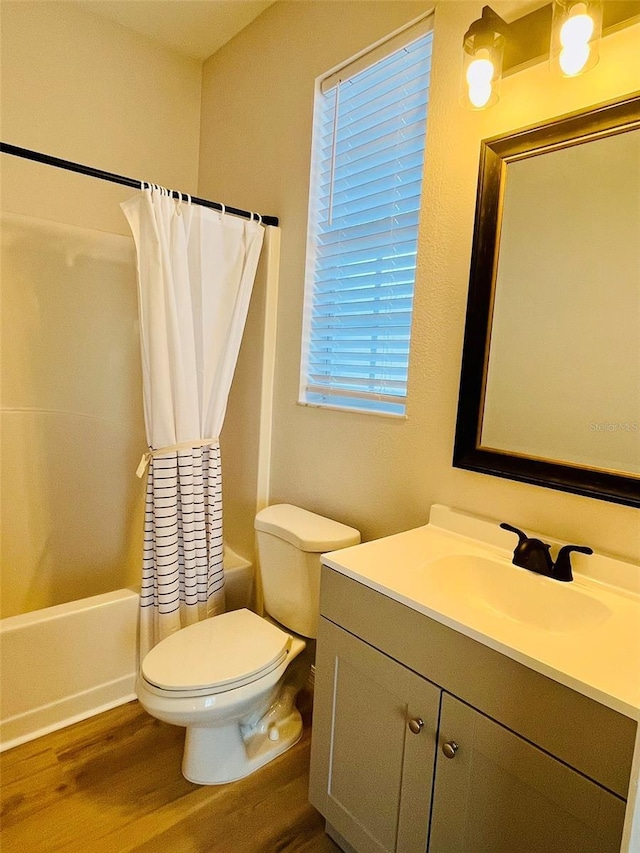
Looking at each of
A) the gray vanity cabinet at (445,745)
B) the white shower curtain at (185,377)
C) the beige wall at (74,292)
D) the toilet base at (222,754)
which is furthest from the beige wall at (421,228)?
the toilet base at (222,754)

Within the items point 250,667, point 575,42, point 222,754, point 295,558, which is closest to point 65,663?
point 222,754

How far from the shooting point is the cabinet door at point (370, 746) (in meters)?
1.14

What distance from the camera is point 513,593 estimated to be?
1.33 m

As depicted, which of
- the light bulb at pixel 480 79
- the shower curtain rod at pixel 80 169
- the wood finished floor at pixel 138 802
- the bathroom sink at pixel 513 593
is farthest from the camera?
the shower curtain rod at pixel 80 169

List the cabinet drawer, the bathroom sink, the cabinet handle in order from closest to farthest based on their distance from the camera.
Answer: the cabinet drawer, the cabinet handle, the bathroom sink

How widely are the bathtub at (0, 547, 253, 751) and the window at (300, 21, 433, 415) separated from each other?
44.1 inches

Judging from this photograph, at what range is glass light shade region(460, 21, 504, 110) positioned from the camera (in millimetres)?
1300

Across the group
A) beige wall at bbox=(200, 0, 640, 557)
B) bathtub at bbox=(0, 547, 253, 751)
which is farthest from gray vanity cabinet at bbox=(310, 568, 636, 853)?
bathtub at bbox=(0, 547, 253, 751)

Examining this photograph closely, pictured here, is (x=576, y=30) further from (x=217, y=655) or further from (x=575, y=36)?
(x=217, y=655)

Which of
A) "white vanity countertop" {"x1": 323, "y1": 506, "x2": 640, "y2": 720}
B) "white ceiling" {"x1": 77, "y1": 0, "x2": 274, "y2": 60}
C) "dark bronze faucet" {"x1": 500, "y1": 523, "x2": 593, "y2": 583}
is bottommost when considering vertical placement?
"white vanity countertop" {"x1": 323, "y1": 506, "x2": 640, "y2": 720}

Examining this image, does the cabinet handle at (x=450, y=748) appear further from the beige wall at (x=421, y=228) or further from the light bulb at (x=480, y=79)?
the light bulb at (x=480, y=79)

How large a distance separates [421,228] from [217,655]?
146cm

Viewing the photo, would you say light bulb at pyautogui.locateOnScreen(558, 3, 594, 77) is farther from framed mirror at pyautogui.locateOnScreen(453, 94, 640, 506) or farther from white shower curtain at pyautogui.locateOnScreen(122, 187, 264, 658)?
white shower curtain at pyautogui.locateOnScreen(122, 187, 264, 658)

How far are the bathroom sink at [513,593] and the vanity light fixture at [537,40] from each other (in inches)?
46.4
